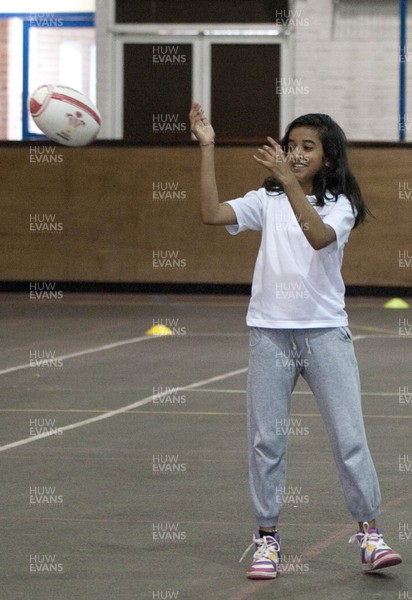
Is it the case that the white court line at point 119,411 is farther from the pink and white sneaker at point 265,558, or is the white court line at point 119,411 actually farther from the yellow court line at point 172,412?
the pink and white sneaker at point 265,558

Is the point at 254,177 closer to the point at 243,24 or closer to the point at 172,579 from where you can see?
the point at 243,24

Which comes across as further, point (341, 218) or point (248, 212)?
point (248, 212)

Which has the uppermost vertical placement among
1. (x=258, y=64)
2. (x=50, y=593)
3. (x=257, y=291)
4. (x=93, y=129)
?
(x=258, y=64)

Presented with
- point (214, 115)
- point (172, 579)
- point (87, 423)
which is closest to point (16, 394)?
point (87, 423)

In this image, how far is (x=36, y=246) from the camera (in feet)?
79.2

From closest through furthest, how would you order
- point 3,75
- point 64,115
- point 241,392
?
point 241,392, point 64,115, point 3,75

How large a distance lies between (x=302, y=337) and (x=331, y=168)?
793 mm

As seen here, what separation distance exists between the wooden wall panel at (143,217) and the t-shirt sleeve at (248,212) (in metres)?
16.2

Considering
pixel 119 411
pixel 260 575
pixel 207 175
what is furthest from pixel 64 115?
pixel 260 575

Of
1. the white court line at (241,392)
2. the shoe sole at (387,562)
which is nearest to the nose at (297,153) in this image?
the shoe sole at (387,562)

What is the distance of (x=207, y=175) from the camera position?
23.0 feet

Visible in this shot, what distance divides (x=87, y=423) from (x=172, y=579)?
4882mm

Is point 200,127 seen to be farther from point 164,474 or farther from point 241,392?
point 241,392

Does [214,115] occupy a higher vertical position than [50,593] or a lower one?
higher
